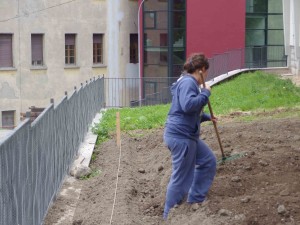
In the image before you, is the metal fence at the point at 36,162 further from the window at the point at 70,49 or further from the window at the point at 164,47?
the window at the point at 70,49

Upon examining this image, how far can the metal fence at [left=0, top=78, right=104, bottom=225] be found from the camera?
22.1ft

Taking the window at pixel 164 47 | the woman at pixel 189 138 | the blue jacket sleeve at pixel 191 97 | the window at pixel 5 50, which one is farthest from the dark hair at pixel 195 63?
the window at pixel 5 50

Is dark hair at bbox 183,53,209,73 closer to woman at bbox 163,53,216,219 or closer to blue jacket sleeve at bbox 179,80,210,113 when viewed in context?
woman at bbox 163,53,216,219

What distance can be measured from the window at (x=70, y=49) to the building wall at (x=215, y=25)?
6192 millimetres

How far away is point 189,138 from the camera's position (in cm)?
882

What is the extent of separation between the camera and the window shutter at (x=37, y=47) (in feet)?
137

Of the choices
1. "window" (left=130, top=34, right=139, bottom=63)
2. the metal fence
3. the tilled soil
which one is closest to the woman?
the tilled soil

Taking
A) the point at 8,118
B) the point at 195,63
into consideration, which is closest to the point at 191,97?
the point at 195,63

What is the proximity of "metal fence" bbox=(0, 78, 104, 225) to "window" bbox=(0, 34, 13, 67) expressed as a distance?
1085 inches

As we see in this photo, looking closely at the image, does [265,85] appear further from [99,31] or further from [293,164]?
[99,31]

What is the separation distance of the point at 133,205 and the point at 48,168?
3.91ft

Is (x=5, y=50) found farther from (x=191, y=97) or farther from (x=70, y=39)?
(x=191, y=97)

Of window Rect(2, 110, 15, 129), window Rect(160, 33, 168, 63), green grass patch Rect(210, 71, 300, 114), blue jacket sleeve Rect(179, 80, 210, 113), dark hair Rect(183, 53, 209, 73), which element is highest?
window Rect(160, 33, 168, 63)

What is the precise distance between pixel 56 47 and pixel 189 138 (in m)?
34.1
